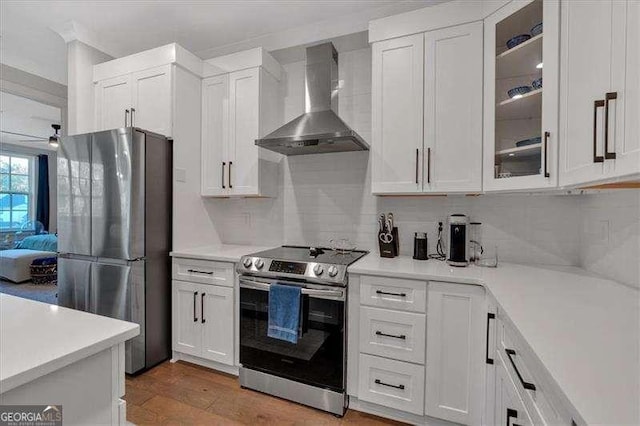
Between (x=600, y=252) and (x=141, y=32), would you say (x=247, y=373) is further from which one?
(x=141, y=32)

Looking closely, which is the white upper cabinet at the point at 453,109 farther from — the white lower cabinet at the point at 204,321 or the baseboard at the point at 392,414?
the white lower cabinet at the point at 204,321

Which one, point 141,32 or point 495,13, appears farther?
point 141,32

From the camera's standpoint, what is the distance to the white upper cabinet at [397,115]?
212 cm

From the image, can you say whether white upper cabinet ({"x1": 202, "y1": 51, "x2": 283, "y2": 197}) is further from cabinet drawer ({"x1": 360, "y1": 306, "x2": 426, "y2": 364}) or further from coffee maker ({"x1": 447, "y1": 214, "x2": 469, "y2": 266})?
coffee maker ({"x1": 447, "y1": 214, "x2": 469, "y2": 266})

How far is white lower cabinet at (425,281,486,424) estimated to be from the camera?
170cm

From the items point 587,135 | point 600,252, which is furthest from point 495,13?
point 600,252

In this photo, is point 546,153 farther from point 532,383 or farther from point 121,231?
point 121,231

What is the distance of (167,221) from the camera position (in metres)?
2.63

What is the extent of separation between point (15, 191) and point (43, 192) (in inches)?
20.0

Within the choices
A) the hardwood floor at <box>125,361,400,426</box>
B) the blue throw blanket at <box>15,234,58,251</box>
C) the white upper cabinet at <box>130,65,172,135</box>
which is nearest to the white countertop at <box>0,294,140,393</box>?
the hardwood floor at <box>125,361,400,426</box>

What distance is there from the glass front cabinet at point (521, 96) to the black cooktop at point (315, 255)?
40.7 inches

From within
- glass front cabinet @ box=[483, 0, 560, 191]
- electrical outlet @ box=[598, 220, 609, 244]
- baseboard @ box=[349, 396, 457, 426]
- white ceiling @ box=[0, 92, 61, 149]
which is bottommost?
baseboard @ box=[349, 396, 457, 426]

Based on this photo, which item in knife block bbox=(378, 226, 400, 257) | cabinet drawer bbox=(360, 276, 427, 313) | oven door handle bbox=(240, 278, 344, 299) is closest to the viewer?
cabinet drawer bbox=(360, 276, 427, 313)

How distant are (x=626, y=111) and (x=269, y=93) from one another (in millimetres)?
2430
